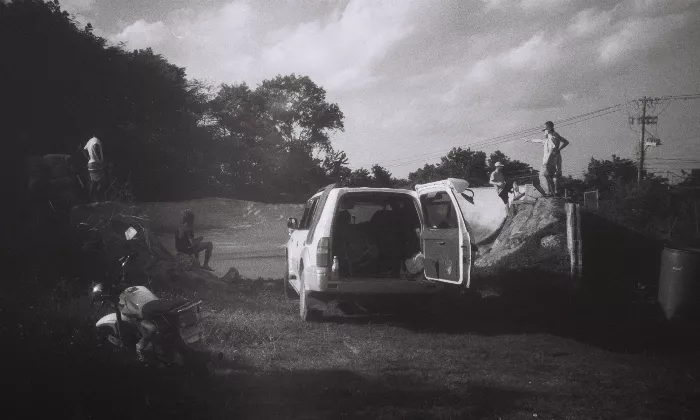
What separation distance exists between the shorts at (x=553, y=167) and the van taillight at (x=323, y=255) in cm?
733

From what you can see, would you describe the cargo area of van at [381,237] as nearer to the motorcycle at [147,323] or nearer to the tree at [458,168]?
the motorcycle at [147,323]

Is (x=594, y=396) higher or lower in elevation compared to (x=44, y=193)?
lower

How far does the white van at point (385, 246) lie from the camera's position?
661 cm

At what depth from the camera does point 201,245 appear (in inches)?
435

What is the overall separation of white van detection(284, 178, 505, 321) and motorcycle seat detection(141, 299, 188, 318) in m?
2.73

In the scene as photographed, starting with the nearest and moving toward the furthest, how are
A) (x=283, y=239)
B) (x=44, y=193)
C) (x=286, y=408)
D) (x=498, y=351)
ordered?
(x=286, y=408)
(x=498, y=351)
(x=44, y=193)
(x=283, y=239)

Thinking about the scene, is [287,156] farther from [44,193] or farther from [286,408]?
[286,408]

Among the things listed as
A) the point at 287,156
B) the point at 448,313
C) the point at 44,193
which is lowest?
the point at 448,313

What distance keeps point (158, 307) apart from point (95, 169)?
755 cm

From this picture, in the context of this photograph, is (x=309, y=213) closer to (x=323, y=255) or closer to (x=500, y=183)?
(x=323, y=255)

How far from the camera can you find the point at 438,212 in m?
7.95

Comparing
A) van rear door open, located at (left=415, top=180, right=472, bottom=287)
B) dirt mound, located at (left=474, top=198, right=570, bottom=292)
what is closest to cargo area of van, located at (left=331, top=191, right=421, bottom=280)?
van rear door open, located at (left=415, top=180, right=472, bottom=287)

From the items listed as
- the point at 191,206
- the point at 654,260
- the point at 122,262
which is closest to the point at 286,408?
the point at 122,262

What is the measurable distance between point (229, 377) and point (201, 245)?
21.7 feet
